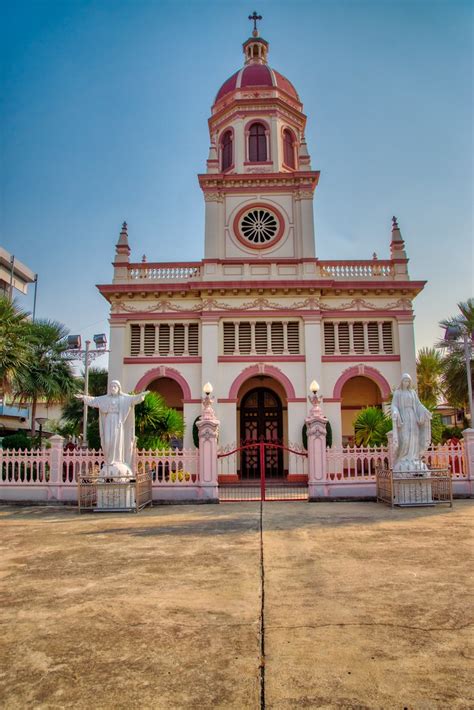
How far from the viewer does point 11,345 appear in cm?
1786

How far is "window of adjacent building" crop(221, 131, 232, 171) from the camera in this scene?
25.9 metres

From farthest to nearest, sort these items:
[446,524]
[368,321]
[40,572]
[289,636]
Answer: [368,321], [446,524], [40,572], [289,636]

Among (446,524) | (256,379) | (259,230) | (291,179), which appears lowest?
(446,524)

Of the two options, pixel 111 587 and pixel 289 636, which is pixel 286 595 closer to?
pixel 289 636

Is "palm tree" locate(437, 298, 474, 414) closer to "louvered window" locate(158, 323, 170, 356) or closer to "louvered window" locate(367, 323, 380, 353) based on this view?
"louvered window" locate(367, 323, 380, 353)

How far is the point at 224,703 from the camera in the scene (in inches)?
129

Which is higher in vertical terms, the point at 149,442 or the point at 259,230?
the point at 259,230

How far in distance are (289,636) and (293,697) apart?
1008mm

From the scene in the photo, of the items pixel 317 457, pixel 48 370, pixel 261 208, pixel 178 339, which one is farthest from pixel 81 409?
pixel 317 457

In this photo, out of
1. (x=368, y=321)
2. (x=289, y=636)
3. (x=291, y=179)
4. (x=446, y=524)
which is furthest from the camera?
(x=291, y=179)

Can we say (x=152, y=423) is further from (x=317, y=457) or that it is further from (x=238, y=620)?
(x=238, y=620)

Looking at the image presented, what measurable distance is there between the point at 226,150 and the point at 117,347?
1164cm

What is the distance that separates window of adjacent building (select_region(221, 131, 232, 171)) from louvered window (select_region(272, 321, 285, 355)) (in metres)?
8.87

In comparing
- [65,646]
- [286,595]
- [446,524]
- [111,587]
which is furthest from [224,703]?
[446,524]
